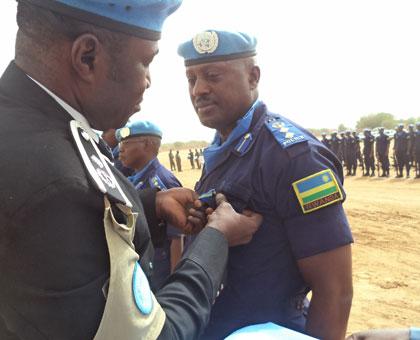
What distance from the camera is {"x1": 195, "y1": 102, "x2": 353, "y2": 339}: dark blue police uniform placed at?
185 cm

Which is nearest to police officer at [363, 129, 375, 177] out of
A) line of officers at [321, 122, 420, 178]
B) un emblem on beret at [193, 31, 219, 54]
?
line of officers at [321, 122, 420, 178]

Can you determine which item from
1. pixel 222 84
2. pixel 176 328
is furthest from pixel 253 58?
pixel 176 328

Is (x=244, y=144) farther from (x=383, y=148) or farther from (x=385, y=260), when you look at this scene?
(x=383, y=148)

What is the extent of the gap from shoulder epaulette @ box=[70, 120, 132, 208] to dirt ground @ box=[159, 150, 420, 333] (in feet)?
14.2

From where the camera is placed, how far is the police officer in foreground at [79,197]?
1037mm

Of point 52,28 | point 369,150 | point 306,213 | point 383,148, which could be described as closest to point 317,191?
point 306,213

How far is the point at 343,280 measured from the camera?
1.87 metres

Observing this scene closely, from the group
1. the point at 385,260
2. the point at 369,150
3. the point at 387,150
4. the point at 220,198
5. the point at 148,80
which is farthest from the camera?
the point at 369,150

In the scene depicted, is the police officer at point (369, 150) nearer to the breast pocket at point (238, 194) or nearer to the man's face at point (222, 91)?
the man's face at point (222, 91)

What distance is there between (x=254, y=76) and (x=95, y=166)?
4.93 feet

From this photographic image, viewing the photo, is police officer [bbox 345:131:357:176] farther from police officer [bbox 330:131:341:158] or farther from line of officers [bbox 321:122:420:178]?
police officer [bbox 330:131:341:158]

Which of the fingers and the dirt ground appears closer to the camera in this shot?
the fingers

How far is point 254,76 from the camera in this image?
2471 mm

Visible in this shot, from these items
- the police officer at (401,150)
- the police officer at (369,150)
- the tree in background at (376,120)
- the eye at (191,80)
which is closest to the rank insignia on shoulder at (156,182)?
the eye at (191,80)
